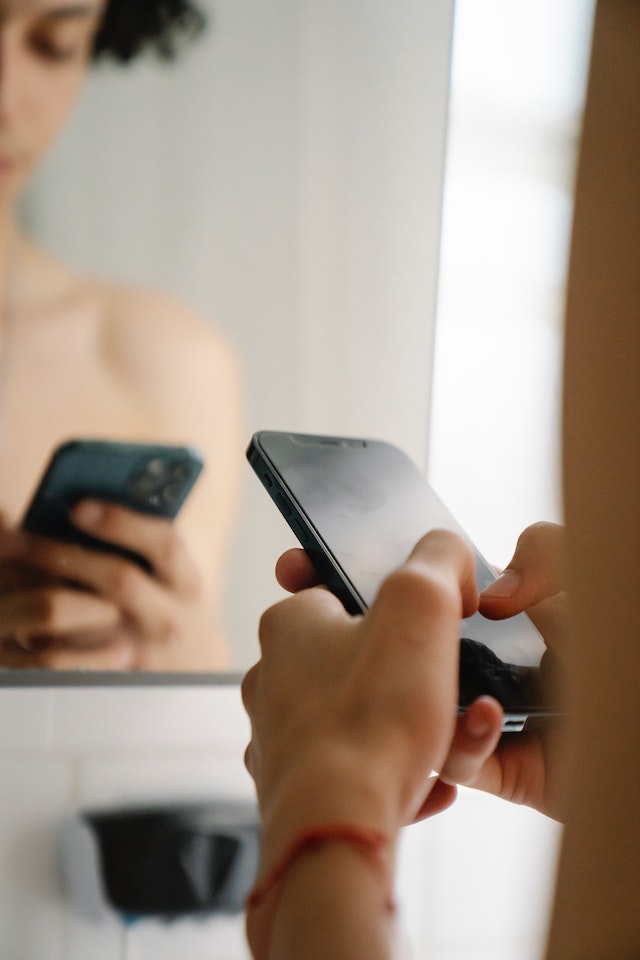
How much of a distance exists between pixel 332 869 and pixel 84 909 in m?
0.62

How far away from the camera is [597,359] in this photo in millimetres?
163

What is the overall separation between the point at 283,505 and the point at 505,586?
124 mm

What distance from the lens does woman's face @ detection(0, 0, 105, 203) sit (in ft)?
2.15

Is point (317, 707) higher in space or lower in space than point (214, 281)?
lower

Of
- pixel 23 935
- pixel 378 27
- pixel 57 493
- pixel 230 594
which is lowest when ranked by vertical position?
pixel 23 935

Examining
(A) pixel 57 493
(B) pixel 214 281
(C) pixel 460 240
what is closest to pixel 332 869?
(A) pixel 57 493

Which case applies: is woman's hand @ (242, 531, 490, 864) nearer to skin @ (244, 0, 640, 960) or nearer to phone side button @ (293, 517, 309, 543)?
skin @ (244, 0, 640, 960)

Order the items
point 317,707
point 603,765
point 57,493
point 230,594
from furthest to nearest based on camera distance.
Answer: point 230,594
point 57,493
point 317,707
point 603,765

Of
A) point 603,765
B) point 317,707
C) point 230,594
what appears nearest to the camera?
point 603,765

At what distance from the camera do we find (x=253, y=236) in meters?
0.74

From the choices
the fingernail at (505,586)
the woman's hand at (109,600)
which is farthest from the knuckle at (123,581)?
the fingernail at (505,586)

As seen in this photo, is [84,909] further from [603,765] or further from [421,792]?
[603,765]

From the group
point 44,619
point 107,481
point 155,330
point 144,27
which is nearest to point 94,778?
point 44,619

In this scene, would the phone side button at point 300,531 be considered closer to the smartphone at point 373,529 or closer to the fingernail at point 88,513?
the smartphone at point 373,529
